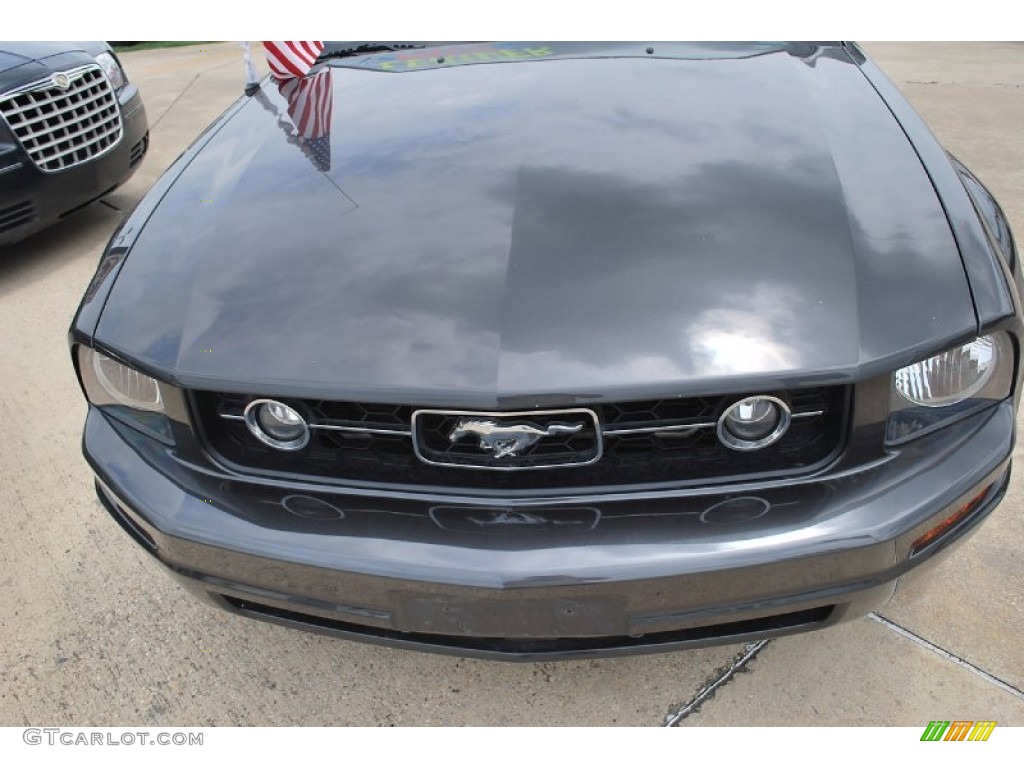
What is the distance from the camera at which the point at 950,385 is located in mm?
1490

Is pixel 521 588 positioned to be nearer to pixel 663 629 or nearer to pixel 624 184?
pixel 663 629

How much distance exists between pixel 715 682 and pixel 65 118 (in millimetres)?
4073

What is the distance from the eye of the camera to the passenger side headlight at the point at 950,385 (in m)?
1.45

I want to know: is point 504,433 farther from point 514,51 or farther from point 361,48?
point 361,48

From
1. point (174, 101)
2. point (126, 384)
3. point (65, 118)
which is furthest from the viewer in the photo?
point (174, 101)

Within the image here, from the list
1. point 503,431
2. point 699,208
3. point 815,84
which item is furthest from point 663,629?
Answer: point 815,84

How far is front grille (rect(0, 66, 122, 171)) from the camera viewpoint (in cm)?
401

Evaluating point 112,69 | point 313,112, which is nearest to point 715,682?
point 313,112

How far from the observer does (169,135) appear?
258 inches

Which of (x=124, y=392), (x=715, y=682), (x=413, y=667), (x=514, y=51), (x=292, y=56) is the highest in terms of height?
(x=514, y=51)

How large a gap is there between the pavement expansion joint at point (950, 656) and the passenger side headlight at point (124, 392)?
1681 mm

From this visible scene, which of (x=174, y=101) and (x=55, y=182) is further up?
(x=55, y=182)
